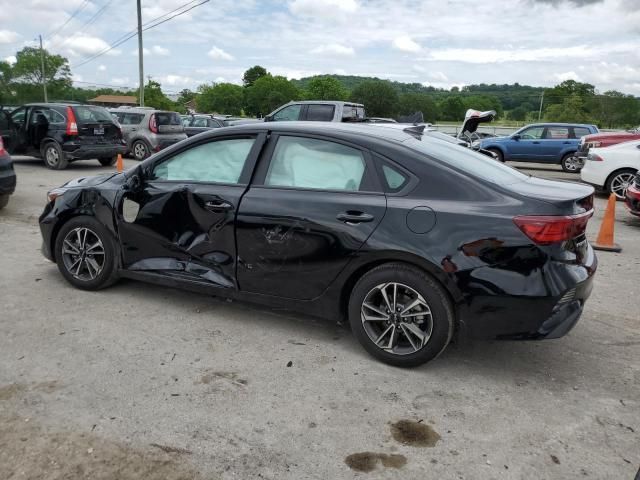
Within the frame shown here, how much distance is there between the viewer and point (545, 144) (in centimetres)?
1702

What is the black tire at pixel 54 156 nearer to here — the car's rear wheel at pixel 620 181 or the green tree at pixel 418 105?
the car's rear wheel at pixel 620 181

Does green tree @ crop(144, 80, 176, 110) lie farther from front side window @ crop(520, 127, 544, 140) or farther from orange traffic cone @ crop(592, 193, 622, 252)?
orange traffic cone @ crop(592, 193, 622, 252)

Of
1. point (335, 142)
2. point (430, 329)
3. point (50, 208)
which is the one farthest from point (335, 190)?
point (50, 208)

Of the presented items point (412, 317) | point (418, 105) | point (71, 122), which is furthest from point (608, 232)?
point (418, 105)

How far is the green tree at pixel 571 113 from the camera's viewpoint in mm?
59969

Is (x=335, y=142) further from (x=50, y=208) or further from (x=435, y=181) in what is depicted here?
(x=50, y=208)

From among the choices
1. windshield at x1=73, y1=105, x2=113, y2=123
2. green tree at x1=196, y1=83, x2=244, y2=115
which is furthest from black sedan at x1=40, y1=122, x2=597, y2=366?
green tree at x1=196, y1=83, x2=244, y2=115

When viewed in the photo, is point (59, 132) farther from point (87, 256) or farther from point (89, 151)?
point (87, 256)

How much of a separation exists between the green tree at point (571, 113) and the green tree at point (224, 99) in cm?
6633

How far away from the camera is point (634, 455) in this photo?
8.77ft

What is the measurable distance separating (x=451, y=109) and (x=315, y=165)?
7908 centimetres

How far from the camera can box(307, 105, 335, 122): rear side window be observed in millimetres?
13242

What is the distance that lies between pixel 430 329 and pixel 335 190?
112cm

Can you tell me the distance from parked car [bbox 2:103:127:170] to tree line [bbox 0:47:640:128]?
50238mm
